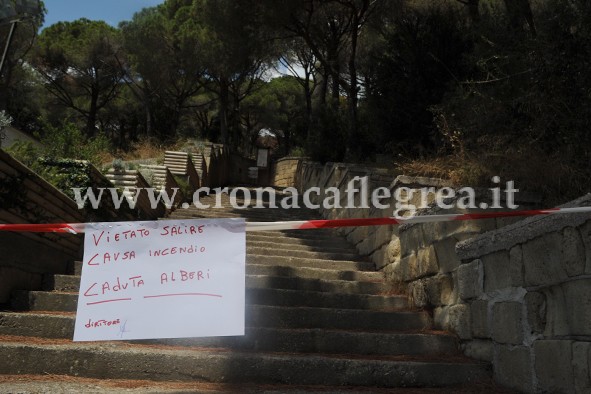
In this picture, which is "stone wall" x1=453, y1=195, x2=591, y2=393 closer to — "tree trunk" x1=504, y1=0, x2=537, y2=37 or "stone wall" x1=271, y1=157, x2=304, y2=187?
"tree trunk" x1=504, y1=0, x2=537, y2=37

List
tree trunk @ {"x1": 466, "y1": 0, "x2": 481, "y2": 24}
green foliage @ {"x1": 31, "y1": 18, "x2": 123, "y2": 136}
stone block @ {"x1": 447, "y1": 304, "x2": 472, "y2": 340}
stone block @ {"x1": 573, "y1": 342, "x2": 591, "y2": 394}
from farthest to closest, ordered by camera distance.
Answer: green foliage @ {"x1": 31, "y1": 18, "x2": 123, "y2": 136} → tree trunk @ {"x1": 466, "y1": 0, "x2": 481, "y2": 24} → stone block @ {"x1": 447, "y1": 304, "x2": 472, "y2": 340} → stone block @ {"x1": 573, "y1": 342, "x2": 591, "y2": 394}

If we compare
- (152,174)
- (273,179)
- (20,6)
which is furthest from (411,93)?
(273,179)

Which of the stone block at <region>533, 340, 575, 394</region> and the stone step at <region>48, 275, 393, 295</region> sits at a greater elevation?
the stone step at <region>48, 275, 393, 295</region>

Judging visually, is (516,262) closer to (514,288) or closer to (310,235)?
(514,288)

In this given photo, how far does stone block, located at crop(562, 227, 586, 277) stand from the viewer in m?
2.33

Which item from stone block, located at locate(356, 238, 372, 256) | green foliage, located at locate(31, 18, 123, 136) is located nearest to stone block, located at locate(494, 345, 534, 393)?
stone block, located at locate(356, 238, 372, 256)

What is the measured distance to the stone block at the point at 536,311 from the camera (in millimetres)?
2672

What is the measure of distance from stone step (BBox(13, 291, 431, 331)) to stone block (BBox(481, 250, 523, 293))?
3.37 feet

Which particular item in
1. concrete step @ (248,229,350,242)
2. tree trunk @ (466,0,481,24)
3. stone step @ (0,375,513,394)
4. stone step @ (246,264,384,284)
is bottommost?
stone step @ (0,375,513,394)

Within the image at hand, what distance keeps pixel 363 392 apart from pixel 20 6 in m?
5.86

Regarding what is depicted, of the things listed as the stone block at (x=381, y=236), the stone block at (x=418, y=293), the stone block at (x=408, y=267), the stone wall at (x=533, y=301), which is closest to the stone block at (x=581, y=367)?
the stone wall at (x=533, y=301)

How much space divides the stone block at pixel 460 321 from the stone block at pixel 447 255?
0.30 metres

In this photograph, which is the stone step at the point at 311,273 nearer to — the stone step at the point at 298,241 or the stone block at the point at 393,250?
the stone block at the point at 393,250

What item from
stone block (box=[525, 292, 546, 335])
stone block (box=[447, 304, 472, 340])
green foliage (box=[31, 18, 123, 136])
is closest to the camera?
stone block (box=[525, 292, 546, 335])
